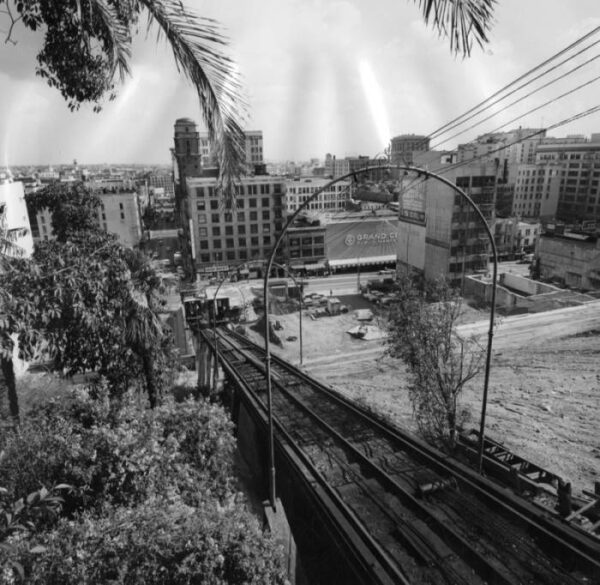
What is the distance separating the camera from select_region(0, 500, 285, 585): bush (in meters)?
4.42

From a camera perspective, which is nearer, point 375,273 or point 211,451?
point 211,451

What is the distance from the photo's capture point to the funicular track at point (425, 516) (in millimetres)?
8078

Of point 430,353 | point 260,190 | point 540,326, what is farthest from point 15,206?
point 260,190

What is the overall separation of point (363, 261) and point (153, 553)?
6785 cm

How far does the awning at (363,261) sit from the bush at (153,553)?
63703 millimetres

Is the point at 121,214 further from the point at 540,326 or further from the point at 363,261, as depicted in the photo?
the point at 540,326

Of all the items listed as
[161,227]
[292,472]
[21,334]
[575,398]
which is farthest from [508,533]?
[161,227]

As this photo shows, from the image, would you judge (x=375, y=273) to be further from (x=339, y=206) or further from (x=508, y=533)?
(x=508, y=533)

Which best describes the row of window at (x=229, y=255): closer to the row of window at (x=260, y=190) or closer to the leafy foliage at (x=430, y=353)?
the row of window at (x=260, y=190)

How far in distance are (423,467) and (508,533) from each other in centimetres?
283

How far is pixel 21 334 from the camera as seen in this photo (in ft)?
16.8

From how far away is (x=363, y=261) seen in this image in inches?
2795

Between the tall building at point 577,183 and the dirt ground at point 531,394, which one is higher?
the tall building at point 577,183

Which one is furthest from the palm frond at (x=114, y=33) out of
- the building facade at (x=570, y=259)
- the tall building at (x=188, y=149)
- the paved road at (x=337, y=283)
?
the tall building at (x=188, y=149)
